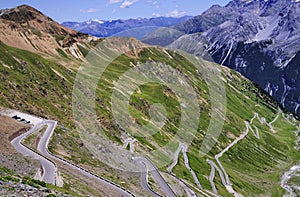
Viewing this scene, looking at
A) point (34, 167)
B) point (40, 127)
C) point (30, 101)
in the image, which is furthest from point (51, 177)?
point (30, 101)

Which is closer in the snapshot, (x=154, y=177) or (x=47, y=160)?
(x=47, y=160)

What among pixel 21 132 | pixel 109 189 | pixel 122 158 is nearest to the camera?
pixel 109 189

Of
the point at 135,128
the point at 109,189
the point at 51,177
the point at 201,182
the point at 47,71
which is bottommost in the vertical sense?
the point at 201,182

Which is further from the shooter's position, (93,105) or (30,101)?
(93,105)

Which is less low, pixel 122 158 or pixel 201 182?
pixel 122 158

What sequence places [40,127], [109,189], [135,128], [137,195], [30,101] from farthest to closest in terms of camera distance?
1. [135,128]
2. [30,101]
3. [40,127]
4. [137,195]
5. [109,189]

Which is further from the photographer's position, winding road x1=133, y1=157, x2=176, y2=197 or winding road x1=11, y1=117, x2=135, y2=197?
winding road x1=133, y1=157, x2=176, y2=197

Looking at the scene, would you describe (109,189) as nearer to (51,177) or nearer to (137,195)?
(137,195)

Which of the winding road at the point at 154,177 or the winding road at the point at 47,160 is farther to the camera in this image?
the winding road at the point at 154,177

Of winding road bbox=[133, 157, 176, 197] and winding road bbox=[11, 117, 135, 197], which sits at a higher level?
winding road bbox=[11, 117, 135, 197]

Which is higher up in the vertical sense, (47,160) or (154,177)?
(47,160)

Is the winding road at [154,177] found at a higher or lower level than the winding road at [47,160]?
lower
